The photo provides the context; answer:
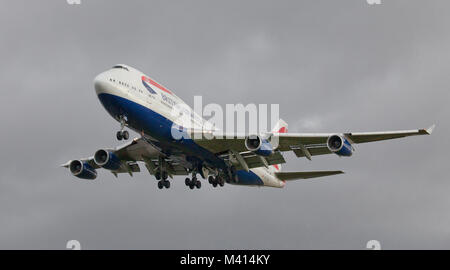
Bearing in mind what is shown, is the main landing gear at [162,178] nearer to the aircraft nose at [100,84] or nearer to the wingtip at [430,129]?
the aircraft nose at [100,84]

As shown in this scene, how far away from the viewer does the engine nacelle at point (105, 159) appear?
5128 centimetres

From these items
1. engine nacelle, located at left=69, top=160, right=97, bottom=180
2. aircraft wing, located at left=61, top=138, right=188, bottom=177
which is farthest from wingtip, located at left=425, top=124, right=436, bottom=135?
engine nacelle, located at left=69, top=160, right=97, bottom=180

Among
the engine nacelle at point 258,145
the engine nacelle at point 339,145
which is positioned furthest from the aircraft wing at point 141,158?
the engine nacelle at point 339,145

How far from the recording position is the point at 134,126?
44.0 meters

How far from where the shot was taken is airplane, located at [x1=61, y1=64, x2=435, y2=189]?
142 ft

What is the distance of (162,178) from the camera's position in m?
51.7

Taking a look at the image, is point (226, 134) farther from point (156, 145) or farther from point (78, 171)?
point (78, 171)

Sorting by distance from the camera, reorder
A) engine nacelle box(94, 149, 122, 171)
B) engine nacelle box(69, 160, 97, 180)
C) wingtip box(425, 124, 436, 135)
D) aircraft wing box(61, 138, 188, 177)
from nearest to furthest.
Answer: wingtip box(425, 124, 436, 135) < aircraft wing box(61, 138, 188, 177) < engine nacelle box(94, 149, 122, 171) < engine nacelle box(69, 160, 97, 180)

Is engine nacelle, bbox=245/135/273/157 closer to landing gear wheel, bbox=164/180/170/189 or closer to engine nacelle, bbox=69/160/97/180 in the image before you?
landing gear wheel, bbox=164/180/170/189

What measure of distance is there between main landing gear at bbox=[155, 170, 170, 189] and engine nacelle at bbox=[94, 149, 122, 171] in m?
3.48
